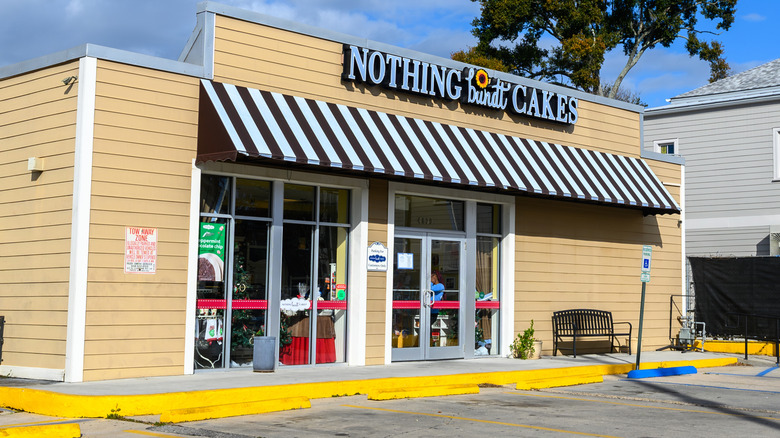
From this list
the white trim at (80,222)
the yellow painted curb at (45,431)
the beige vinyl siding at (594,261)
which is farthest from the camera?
the beige vinyl siding at (594,261)

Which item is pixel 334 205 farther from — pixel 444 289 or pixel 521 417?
pixel 521 417

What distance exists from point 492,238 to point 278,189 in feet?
17.3

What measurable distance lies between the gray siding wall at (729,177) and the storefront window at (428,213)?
13.3 meters

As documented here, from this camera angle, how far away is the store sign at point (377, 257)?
15.3m

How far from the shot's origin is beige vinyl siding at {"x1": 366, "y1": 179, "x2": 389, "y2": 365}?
50.0ft

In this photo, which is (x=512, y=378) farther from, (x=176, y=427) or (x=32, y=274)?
(x=32, y=274)

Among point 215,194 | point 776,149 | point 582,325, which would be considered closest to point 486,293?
point 582,325

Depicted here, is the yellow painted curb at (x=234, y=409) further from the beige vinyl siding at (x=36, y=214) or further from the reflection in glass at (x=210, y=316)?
the beige vinyl siding at (x=36, y=214)

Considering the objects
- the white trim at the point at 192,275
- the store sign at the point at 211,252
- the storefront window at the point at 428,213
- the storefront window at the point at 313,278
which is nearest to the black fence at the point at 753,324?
the storefront window at the point at 428,213

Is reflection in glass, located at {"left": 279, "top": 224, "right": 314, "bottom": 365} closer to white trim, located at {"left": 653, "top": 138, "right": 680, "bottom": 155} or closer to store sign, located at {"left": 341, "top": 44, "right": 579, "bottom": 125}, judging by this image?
store sign, located at {"left": 341, "top": 44, "right": 579, "bottom": 125}

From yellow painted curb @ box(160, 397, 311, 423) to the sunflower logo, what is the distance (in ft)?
27.9

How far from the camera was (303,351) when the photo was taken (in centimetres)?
1466

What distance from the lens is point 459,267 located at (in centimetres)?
1692

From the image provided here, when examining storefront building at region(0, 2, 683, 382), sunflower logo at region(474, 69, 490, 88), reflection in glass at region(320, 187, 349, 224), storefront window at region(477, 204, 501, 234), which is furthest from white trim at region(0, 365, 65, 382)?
sunflower logo at region(474, 69, 490, 88)
